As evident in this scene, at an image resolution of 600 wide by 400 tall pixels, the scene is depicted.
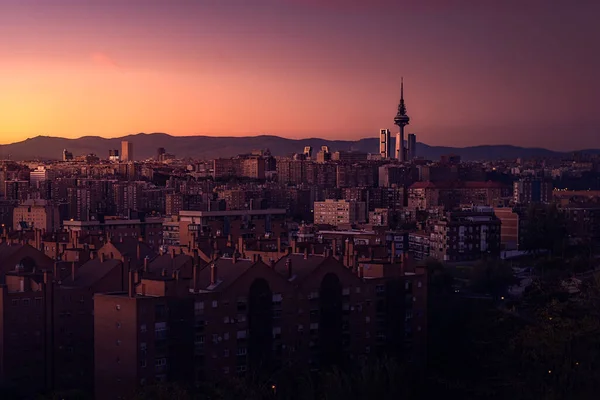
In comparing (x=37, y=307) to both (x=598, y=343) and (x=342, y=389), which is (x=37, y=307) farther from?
(x=598, y=343)

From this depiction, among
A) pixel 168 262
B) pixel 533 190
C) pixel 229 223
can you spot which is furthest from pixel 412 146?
pixel 168 262

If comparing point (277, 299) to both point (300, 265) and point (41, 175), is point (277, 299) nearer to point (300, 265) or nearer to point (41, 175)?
point (300, 265)

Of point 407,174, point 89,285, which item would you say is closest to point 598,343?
point 89,285

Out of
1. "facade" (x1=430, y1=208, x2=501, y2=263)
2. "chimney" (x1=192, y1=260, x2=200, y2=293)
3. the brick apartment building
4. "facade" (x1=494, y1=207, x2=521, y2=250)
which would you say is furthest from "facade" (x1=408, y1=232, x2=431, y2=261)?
"chimney" (x1=192, y1=260, x2=200, y2=293)

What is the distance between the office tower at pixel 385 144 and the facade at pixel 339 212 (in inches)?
1354

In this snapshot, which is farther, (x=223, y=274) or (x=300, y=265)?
(x=300, y=265)

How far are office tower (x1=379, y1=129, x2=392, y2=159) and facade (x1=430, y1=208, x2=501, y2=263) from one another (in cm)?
4430

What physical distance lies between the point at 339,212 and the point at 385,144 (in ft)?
121

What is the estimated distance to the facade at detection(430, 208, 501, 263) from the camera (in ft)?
67.5

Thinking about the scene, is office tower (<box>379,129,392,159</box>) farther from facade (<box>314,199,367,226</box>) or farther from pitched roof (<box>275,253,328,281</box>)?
pitched roof (<box>275,253,328,281</box>)

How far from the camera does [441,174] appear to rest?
48.8m

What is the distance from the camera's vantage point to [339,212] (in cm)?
3069

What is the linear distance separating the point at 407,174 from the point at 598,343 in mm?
37230

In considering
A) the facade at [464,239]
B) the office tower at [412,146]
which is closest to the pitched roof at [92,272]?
the facade at [464,239]
